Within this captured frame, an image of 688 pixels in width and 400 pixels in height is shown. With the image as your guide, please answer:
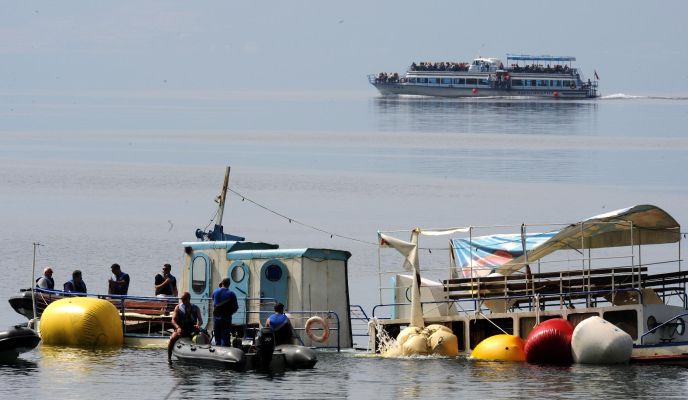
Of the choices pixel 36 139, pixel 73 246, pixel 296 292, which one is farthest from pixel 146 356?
pixel 36 139

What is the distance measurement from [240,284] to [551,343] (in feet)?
25.3

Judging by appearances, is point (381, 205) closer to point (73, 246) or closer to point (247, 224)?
point (247, 224)

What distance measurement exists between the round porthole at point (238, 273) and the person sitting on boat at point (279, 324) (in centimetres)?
304

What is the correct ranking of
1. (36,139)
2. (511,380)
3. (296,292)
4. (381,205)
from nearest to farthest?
(511,380) < (296,292) < (381,205) < (36,139)

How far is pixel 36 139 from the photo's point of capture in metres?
165

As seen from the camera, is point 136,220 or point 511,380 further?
point 136,220

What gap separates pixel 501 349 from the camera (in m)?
33.0

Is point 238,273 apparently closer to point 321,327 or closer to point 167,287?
point 321,327

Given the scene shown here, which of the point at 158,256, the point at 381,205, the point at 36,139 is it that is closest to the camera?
the point at 158,256

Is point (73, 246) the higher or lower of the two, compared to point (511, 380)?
higher

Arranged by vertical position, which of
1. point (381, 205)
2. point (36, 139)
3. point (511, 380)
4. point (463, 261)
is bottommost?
point (511, 380)

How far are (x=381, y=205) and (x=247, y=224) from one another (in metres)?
11.6

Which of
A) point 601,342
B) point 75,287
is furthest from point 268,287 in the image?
point 601,342

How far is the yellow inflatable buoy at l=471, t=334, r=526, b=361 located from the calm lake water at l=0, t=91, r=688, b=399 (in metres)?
0.38
